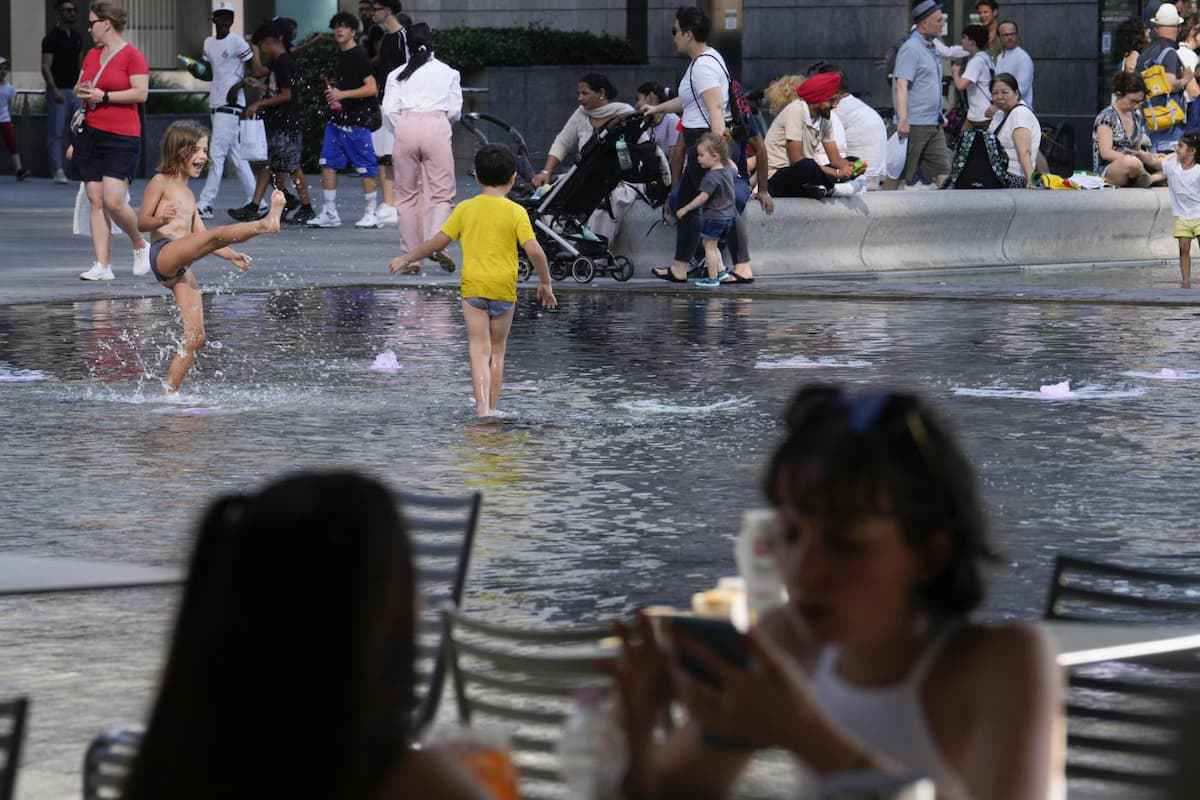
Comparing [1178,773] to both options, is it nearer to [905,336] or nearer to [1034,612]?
[1034,612]

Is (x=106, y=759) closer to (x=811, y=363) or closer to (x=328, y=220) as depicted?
(x=811, y=363)

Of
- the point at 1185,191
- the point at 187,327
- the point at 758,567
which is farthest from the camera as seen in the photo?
the point at 1185,191

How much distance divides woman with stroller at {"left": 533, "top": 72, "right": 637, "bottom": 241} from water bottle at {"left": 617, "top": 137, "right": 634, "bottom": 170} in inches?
19.6

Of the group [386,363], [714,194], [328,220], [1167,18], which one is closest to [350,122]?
[328,220]

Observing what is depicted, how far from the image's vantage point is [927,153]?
23.8 meters

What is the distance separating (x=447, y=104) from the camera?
1891 centimetres

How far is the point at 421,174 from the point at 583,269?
1.44 m

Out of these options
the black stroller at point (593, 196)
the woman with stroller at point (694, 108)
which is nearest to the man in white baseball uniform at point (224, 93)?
the black stroller at point (593, 196)

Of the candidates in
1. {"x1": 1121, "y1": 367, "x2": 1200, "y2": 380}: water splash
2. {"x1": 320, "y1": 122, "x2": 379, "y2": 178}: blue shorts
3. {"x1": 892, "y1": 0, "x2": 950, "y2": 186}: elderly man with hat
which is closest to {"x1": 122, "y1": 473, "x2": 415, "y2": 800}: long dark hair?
{"x1": 1121, "y1": 367, "x2": 1200, "y2": 380}: water splash

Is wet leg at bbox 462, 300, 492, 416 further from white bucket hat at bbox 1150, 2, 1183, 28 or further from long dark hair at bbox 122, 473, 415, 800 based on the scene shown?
white bucket hat at bbox 1150, 2, 1183, 28

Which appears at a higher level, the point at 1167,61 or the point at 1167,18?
the point at 1167,18

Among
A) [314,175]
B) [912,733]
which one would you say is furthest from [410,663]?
[314,175]

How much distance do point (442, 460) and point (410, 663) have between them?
23.9 ft

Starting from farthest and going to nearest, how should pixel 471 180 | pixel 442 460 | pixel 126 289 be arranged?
pixel 471 180 < pixel 126 289 < pixel 442 460
